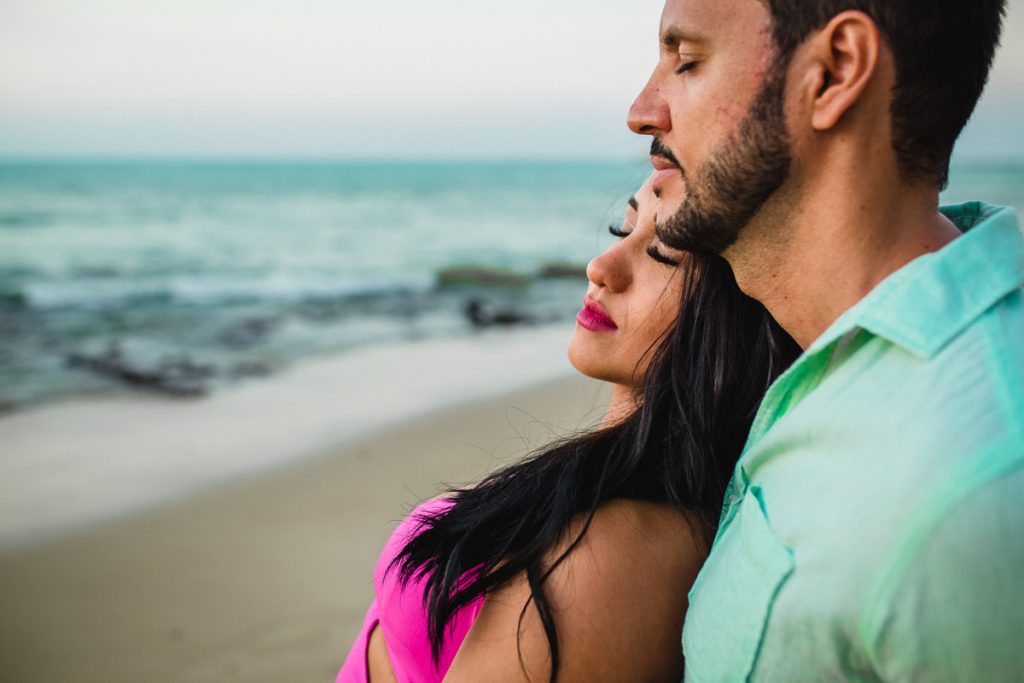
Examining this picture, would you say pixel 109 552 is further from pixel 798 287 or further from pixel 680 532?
pixel 798 287

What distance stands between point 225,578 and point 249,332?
21.8 feet

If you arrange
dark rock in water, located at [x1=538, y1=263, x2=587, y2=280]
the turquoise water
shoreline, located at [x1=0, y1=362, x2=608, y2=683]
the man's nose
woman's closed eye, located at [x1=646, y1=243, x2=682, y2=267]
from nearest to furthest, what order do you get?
the man's nose → woman's closed eye, located at [x1=646, y1=243, x2=682, y2=267] → shoreline, located at [x1=0, y1=362, x2=608, y2=683] → the turquoise water → dark rock in water, located at [x1=538, y1=263, x2=587, y2=280]

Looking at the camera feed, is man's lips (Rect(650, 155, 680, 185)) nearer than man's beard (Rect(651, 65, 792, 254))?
No

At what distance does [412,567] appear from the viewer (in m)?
1.75

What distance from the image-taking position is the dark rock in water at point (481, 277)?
16250 millimetres

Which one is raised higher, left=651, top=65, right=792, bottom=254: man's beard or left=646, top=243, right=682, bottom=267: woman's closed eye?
left=651, top=65, right=792, bottom=254: man's beard

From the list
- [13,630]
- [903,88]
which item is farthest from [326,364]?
[903,88]

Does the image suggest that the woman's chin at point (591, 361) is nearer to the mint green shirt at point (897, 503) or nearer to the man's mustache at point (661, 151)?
the man's mustache at point (661, 151)

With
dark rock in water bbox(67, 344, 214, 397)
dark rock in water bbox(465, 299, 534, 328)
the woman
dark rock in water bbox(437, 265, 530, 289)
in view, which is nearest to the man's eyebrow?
the woman

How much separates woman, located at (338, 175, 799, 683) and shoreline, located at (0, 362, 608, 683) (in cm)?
120

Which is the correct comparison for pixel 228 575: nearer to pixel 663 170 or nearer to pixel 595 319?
pixel 595 319

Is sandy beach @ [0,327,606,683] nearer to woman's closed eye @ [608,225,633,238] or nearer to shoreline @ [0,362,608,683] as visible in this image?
shoreline @ [0,362,608,683]

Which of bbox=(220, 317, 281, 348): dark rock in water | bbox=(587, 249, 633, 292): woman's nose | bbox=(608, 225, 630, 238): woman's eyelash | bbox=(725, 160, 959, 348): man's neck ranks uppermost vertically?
bbox=(725, 160, 959, 348): man's neck

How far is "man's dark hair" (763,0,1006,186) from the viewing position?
1302 mm
